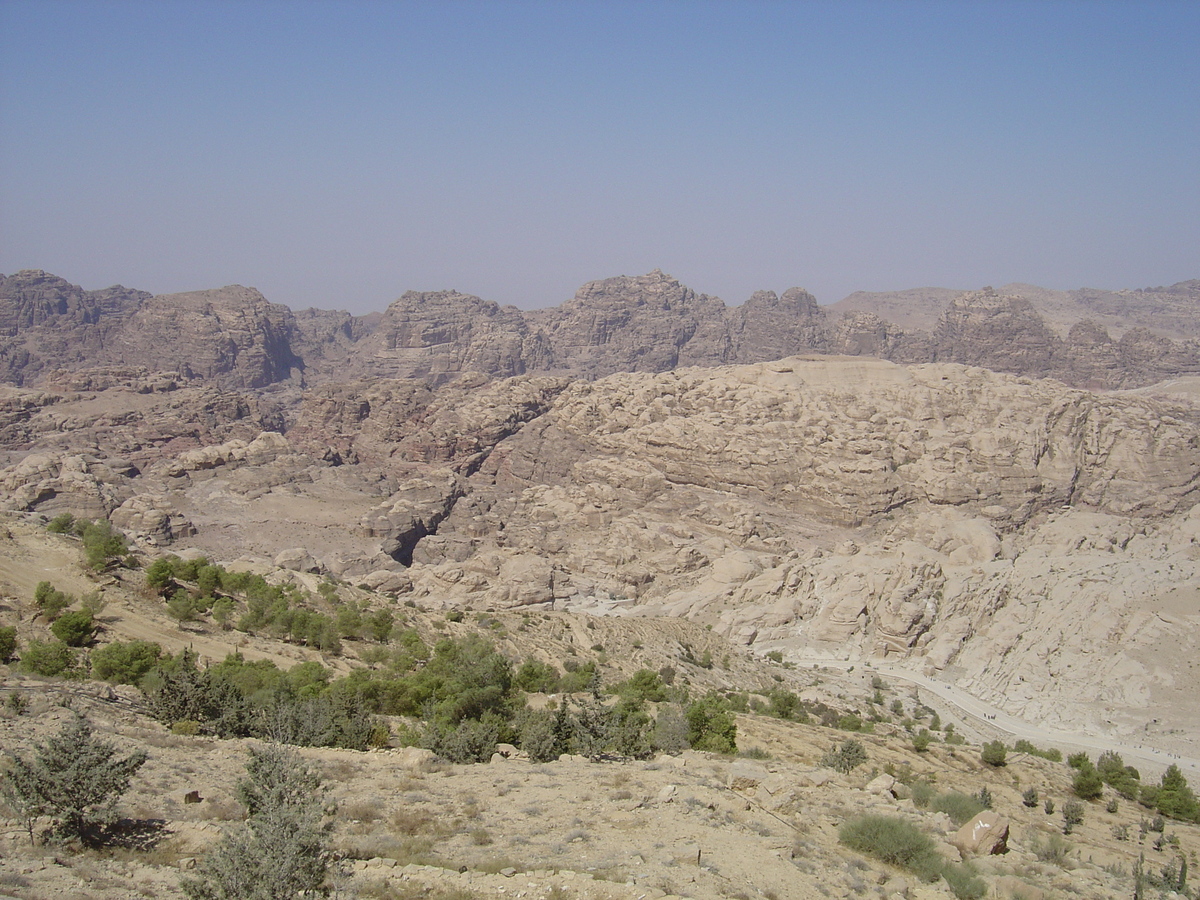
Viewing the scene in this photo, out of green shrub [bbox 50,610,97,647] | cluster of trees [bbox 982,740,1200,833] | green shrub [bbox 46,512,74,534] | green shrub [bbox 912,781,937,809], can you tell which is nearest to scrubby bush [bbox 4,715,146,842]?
green shrub [bbox 50,610,97,647]

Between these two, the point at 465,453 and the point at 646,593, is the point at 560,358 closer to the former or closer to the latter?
the point at 465,453

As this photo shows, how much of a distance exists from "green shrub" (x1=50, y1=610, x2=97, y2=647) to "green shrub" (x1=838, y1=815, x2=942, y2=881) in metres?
17.4

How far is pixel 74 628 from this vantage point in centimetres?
1889

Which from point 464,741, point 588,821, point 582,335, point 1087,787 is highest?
point 582,335

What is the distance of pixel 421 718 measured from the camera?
60.3 ft

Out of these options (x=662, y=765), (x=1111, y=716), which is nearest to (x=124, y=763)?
(x=662, y=765)

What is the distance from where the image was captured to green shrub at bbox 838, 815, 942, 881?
11.0 meters

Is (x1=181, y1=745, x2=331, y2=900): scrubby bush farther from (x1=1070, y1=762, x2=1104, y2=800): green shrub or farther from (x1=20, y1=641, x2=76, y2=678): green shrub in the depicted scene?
(x1=1070, y1=762, x2=1104, y2=800): green shrub

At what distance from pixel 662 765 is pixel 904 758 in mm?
8605

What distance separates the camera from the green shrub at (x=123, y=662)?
1692 cm

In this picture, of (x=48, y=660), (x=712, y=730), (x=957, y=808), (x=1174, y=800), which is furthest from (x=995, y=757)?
(x=48, y=660)

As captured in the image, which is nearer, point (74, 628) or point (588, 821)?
point (588, 821)

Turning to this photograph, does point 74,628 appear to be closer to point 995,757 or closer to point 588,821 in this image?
point 588,821

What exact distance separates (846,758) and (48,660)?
56.2 feet
